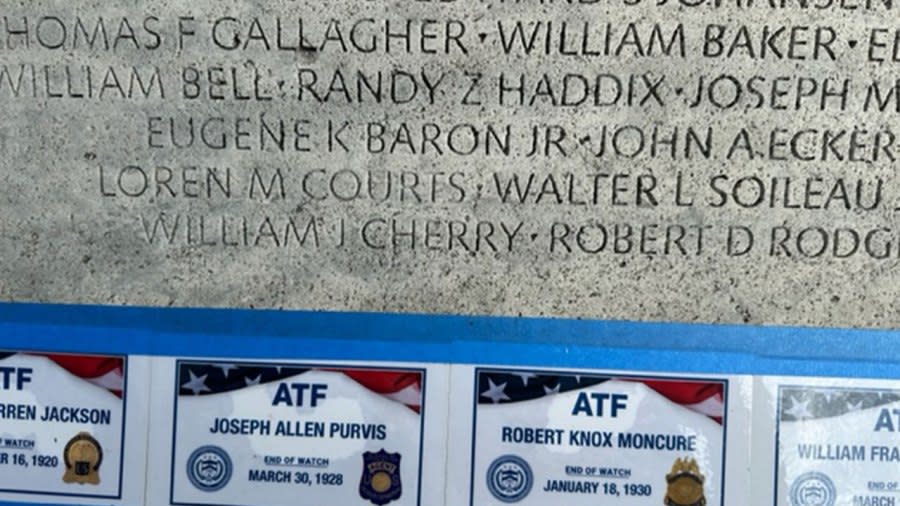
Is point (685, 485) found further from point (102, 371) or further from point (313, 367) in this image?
point (102, 371)

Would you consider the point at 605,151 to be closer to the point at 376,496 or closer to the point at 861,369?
the point at 861,369

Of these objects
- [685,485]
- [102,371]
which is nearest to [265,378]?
[102,371]

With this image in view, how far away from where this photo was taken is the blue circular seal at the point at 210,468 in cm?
292

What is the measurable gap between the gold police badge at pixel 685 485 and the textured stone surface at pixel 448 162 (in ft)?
1.09

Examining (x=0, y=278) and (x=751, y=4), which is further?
(x=0, y=278)

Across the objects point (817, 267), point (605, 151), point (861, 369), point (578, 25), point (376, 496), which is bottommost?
point (376, 496)

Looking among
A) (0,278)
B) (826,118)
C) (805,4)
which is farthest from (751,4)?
(0,278)

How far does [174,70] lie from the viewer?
Result: 2.87m

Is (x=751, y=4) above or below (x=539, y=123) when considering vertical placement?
above

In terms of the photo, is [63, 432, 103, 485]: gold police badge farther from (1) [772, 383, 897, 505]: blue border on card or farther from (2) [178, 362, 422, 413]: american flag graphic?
(1) [772, 383, 897, 505]: blue border on card

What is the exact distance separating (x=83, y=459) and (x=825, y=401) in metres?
1.69

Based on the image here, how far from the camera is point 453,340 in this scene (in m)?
2.88

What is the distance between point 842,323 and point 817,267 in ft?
0.46

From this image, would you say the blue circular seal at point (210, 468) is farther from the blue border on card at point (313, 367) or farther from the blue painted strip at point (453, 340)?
the blue painted strip at point (453, 340)
